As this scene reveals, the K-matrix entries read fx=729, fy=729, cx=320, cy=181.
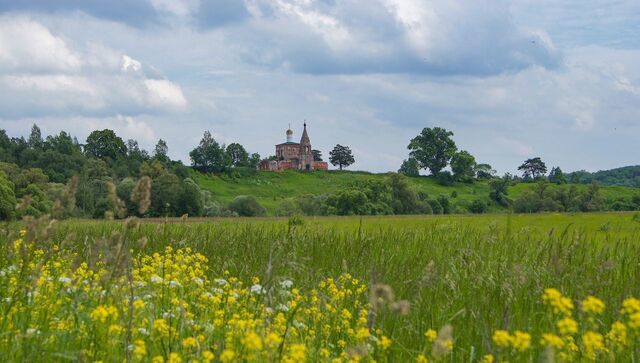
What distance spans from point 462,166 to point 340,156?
52.9m

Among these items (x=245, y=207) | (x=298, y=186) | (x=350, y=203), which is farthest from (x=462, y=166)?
(x=245, y=207)

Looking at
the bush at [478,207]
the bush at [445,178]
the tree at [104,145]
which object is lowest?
the bush at [478,207]

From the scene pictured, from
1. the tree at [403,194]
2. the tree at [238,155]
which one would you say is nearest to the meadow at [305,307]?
the tree at [403,194]

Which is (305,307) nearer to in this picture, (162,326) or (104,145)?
(162,326)

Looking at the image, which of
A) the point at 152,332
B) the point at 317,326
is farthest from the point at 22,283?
the point at 317,326

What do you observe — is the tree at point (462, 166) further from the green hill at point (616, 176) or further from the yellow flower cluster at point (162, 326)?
the yellow flower cluster at point (162, 326)

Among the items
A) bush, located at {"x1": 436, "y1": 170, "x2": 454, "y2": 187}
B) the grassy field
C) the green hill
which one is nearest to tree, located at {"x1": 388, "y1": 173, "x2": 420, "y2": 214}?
the grassy field

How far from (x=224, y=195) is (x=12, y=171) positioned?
200 ft

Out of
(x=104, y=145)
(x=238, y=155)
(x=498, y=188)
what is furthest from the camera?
(x=238, y=155)

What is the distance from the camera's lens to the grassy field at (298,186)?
391 ft

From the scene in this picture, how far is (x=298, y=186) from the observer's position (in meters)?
141

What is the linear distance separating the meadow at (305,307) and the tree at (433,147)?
13841 centimetres

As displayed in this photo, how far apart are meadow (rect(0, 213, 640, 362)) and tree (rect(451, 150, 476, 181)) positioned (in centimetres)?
13258

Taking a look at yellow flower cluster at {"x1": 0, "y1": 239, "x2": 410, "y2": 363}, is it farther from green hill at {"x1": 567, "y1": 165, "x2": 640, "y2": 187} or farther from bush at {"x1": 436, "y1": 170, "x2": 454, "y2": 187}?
green hill at {"x1": 567, "y1": 165, "x2": 640, "y2": 187}
